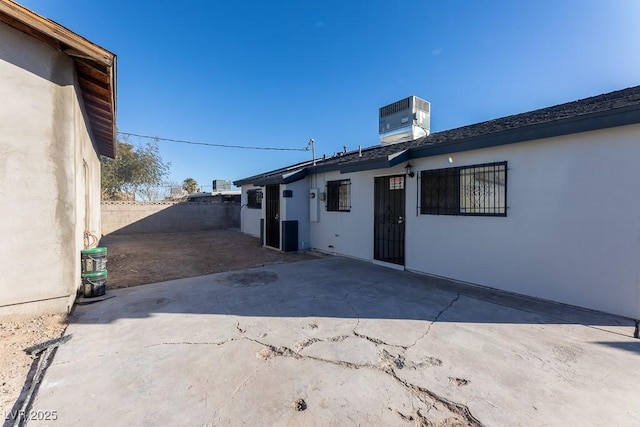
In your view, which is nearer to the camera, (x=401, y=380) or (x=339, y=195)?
(x=401, y=380)

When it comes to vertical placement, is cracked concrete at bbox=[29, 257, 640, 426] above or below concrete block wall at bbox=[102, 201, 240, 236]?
below

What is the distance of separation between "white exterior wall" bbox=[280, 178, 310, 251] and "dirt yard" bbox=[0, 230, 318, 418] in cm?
99

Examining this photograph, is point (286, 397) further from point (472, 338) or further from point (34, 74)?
point (34, 74)

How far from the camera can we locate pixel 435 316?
408cm

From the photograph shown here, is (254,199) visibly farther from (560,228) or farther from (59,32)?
(560,228)

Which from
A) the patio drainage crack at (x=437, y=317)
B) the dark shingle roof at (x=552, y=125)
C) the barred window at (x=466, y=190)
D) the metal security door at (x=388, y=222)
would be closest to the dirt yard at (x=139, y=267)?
the metal security door at (x=388, y=222)

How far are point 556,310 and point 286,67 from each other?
42.8 feet

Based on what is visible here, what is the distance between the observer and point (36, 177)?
3.84m

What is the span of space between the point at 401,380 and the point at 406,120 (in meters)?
8.57

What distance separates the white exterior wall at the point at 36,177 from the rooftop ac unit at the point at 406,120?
8.53 m

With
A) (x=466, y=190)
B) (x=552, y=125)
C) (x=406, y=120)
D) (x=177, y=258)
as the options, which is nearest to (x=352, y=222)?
(x=466, y=190)

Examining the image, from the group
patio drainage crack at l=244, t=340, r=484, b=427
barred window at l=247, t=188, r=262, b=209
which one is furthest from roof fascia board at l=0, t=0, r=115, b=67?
barred window at l=247, t=188, r=262, b=209

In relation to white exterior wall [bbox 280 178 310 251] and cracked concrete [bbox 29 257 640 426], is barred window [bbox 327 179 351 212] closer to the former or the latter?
white exterior wall [bbox 280 178 310 251]

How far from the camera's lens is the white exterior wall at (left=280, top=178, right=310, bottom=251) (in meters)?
9.73
